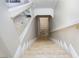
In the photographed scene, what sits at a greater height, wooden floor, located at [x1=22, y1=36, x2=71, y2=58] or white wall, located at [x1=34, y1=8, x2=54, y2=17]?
white wall, located at [x1=34, y1=8, x2=54, y2=17]

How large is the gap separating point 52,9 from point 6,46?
5743 mm

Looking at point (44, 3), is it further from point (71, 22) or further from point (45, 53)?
point (71, 22)

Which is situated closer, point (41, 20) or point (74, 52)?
point (74, 52)

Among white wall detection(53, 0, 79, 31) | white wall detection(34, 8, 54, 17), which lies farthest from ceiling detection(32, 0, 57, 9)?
white wall detection(53, 0, 79, 31)

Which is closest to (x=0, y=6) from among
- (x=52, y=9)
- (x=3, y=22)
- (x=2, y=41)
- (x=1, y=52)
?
(x=3, y=22)

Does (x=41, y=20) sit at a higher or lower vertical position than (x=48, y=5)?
lower

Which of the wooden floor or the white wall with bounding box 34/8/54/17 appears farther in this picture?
the white wall with bounding box 34/8/54/17

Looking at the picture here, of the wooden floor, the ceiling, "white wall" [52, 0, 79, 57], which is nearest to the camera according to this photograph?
"white wall" [52, 0, 79, 57]

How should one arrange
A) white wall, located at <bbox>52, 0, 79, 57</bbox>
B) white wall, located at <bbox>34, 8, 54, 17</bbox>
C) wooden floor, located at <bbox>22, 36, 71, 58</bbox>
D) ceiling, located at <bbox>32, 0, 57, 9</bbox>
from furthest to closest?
white wall, located at <bbox>34, 8, 54, 17</bbox>
ceiling, located at <bbox>32, 0, 57, 9</bbox>
wooden floor, located at <bbox>22, 36, 71, 58</bbox>
white wall, located at <bbox>52, 0, 79, 57</bbox>

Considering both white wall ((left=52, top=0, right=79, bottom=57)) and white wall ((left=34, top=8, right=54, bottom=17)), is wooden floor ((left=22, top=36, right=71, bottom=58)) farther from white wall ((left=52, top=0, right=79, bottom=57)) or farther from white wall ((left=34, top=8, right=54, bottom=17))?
white wall ((left=34, top=8, right=54, bottom=17))

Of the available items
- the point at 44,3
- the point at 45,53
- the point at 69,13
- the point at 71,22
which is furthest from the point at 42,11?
the point at 71,22

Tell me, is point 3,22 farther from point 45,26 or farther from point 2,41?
point 45,26

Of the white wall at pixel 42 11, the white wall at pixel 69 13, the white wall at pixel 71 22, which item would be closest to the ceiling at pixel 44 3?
the white wall at pixel 42 11

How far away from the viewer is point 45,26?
11.4 meters
